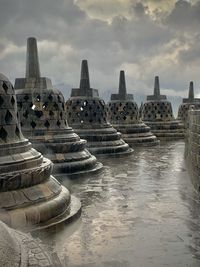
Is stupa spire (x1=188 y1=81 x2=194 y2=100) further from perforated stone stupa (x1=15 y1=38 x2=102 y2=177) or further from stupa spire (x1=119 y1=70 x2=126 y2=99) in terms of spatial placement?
perforated stone stupa (x1=15 y1=38 x2=102 y2=177)

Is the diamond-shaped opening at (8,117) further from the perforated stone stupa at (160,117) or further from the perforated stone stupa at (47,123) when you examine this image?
the perforated stone stupa at (160,117)

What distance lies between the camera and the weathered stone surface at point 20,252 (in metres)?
3.76

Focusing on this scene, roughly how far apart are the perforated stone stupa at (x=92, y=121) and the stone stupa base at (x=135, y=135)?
3798mm

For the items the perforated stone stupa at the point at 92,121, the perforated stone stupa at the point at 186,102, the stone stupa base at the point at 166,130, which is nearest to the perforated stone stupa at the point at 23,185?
the perforated stone stupa at the point at 92,121

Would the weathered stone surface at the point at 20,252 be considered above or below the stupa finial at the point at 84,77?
below

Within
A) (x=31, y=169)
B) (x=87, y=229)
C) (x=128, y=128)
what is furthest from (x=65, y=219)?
(x=128, y=128)

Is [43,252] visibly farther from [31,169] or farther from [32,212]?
[31,169]

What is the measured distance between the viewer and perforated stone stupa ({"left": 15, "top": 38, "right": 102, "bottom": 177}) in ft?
41.7

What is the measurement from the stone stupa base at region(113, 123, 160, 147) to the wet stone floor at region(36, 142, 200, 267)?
919 centimetres

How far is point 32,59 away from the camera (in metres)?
13.5

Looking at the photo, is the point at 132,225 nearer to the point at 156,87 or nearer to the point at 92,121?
the point at 92,121

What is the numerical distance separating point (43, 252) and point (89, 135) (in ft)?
42.0

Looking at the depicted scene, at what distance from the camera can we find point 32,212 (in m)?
6.85

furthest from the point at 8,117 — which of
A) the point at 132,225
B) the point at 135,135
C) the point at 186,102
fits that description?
the point at 186,102
